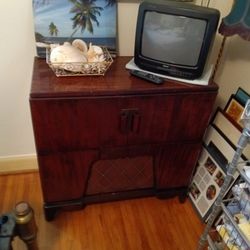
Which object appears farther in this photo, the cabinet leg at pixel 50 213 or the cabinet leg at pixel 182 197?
the cabinet leg at pixel 182 197

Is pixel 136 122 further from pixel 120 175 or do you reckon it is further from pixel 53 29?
pixel 53 29

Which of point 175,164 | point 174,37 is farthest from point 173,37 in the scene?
point 175,164

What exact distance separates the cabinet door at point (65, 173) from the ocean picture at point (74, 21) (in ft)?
1.72

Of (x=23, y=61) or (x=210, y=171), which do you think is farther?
(x=210, y=171)

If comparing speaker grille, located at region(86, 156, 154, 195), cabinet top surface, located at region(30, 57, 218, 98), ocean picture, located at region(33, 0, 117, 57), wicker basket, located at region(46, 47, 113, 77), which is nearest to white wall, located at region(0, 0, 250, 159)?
ocean picture, located at region(33, 0, 117, 57)

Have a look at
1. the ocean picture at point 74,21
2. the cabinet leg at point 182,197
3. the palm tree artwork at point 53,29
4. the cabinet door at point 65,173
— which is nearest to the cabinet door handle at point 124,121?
the cabinet door at point 65,173

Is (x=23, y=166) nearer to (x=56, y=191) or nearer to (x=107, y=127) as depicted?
(x=56, y=191)

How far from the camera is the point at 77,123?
3.88ft

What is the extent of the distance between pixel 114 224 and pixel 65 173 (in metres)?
0.45

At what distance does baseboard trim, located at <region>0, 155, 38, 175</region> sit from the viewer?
1.73 metres

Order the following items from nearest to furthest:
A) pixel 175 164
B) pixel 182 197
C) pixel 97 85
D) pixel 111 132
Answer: pixel 97 85 → pixel 111 132 → pixel 175 164 → pixel 182 197

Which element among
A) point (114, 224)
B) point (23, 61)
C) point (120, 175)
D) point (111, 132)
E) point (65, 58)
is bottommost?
point (114, 224)

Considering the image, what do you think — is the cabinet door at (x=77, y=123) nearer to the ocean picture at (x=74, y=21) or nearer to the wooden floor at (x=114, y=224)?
the ocean picture at (x=74, y=21)

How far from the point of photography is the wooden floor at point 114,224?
1.44 meters
